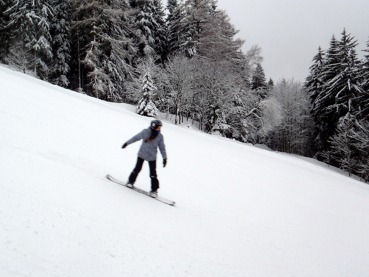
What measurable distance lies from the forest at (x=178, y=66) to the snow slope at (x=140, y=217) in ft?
64.6

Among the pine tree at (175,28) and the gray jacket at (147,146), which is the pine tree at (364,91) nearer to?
the pine tree at (175,28)

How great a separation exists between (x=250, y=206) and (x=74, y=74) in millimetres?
36199

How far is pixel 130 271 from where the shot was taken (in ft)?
11.5

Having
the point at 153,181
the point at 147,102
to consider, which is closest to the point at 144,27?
the point at 147,102

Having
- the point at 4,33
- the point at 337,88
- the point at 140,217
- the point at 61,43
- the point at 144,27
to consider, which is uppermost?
the point at 144,27

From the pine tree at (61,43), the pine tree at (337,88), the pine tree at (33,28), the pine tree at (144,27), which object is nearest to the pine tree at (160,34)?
the pine tree at (144,27)

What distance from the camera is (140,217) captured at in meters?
5.10

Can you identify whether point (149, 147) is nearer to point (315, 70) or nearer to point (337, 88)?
point (337, 88)

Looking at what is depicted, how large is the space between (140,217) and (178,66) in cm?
3068

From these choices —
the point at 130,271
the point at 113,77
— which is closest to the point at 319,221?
the point at 130,271

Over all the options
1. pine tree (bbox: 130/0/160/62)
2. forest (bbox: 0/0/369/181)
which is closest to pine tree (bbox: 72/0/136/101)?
forest (bbox: 0/0/369/181)

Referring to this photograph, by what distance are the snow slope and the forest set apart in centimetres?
1968

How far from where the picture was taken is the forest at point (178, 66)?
31.8 m

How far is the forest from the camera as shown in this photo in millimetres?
31750
